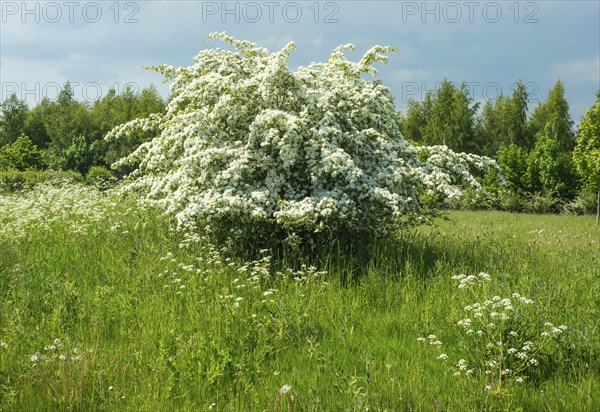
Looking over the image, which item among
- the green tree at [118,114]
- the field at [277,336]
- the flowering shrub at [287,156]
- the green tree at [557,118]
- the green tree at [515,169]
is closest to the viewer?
the field at [277,336]

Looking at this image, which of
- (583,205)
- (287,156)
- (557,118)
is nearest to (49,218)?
(287,156)

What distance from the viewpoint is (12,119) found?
68.0 metres

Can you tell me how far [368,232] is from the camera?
9.80m

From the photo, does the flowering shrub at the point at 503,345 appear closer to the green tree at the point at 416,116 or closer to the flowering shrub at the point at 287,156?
the flowering shrub at the point at 287,156

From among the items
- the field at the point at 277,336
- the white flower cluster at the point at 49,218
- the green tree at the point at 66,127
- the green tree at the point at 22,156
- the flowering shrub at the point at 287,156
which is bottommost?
the field at the point at 277,336

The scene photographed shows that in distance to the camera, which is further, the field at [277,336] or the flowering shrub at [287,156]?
the flowering shrub at [287,156]

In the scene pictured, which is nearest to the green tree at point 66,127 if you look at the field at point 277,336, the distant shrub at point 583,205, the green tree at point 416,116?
the green tree at point 416,116

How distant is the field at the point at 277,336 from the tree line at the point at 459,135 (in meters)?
20.9

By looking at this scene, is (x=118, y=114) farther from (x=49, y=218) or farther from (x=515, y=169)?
(x=49, y=218)

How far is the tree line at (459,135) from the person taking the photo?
3597 cm

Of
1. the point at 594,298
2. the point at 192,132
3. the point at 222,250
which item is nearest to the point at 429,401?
the point at 594,298

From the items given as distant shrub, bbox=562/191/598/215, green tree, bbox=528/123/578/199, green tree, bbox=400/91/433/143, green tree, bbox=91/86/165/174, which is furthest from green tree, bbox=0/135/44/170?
distant shrub, bbox=562/191/598/215

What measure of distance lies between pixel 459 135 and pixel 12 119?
54.2 metres

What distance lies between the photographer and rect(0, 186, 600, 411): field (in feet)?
14.3
